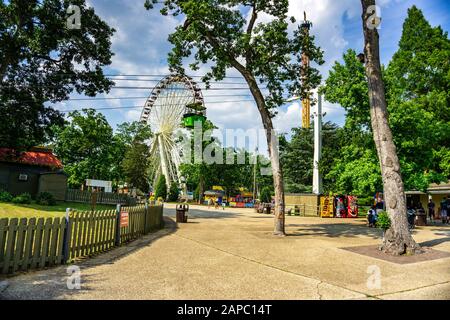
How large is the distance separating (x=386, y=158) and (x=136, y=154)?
50.1 meters

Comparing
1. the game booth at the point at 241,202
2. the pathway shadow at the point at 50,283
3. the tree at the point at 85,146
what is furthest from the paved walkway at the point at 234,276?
the game booth at the point at 241,202

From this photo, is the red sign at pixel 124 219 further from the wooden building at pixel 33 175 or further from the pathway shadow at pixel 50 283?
the wooden building at pixel 33 175

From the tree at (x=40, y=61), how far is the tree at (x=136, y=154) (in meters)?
31.8

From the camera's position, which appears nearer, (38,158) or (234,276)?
(234,276)

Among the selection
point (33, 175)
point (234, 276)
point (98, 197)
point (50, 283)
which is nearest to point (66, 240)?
point (50, 283)

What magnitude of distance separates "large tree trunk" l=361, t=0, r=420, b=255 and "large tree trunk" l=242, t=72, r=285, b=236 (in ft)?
13.1


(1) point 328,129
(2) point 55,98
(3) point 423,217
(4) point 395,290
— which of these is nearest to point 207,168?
(1) point 328,129

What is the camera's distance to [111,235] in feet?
27.6

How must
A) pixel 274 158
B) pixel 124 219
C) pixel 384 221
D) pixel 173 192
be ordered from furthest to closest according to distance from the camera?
pixel 173 192 < pixel 274 158 < pixel 384 221 < pixel 124 219

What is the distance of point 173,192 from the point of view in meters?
54.2

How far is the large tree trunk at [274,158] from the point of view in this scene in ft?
40.0

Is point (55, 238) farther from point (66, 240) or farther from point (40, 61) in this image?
point (40, 61)
